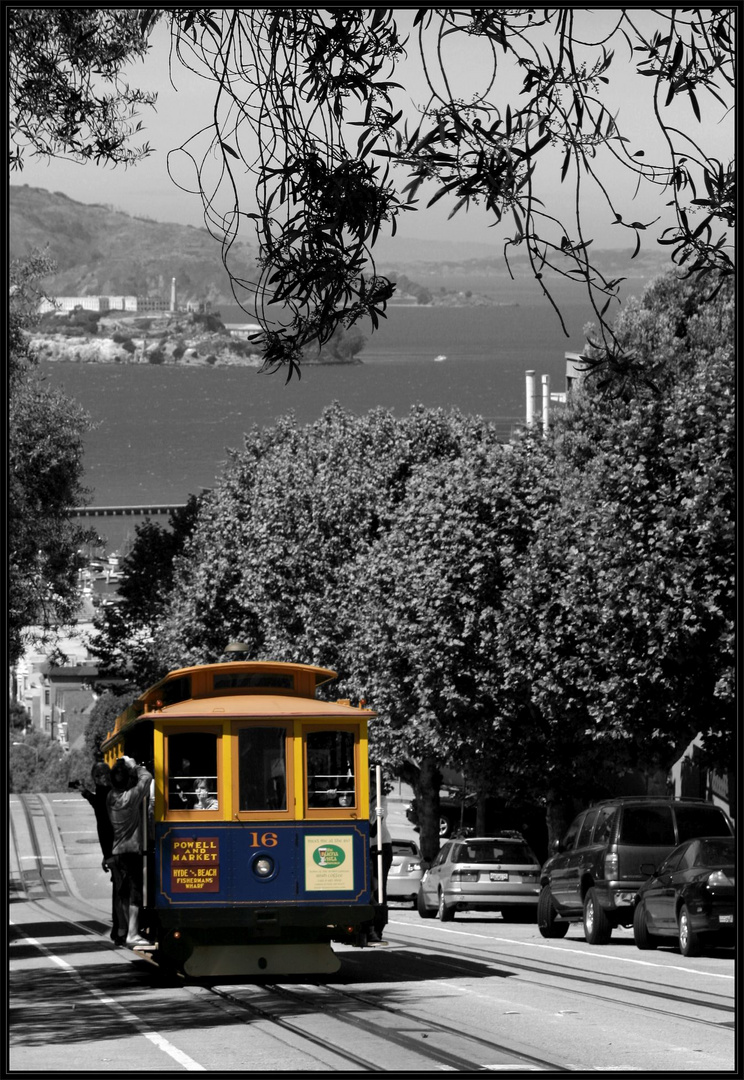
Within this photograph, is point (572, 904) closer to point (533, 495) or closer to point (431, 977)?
point (431, 977)

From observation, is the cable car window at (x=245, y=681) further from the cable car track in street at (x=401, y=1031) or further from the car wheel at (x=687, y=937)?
the car wheel at (x=687, y=937)

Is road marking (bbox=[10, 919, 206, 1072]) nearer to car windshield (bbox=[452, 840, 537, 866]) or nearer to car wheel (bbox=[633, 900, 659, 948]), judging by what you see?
car wheel (bbox=[633, 900, 659, 948])

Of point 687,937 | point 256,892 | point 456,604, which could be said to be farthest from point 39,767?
point 256,892

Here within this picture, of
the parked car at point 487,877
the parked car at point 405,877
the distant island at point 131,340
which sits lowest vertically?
the parked car at point 405,877

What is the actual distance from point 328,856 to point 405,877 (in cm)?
2289

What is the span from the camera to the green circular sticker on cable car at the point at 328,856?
17578 millimetres

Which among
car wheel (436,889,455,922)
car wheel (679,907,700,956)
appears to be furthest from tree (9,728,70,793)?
car wheel (679,907,700,956)

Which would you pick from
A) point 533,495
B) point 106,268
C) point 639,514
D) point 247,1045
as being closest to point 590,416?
point 533,495

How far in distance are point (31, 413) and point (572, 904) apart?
12359mm

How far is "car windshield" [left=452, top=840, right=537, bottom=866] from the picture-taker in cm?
3225

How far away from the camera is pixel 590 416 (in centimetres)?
4341

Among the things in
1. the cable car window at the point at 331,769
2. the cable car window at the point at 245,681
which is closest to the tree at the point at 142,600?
the cable car window at the point at 245,681

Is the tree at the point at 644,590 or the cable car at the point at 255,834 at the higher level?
the tree at the point at 644,590

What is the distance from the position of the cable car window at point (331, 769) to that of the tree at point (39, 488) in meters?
11.7
